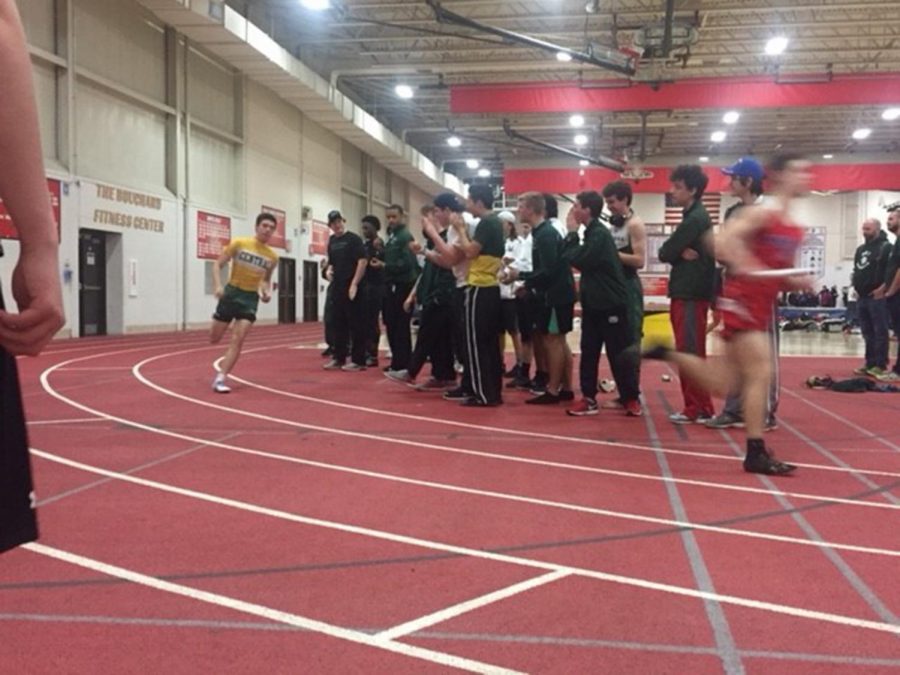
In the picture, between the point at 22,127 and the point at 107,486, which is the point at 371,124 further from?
the point at 22,127

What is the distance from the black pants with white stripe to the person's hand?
5.43 metres

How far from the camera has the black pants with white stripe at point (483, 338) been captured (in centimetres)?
655

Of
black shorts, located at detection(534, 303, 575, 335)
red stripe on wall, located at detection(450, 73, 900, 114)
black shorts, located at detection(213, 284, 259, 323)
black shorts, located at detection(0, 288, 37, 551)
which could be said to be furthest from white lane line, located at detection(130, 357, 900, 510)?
red stripe on wall, located at detection(450, 73, 900, 114)

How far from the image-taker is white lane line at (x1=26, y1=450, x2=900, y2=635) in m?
2.34

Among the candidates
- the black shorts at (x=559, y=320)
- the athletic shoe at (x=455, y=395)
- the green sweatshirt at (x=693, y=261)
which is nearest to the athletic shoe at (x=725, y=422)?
the green sweatshirt at (x=693, y=261)

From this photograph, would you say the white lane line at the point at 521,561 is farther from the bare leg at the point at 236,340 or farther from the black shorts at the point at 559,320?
the black shorts at the point at 559,320

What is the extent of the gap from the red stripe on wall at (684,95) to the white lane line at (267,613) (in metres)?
18.9

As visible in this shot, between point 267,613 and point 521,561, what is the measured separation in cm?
90

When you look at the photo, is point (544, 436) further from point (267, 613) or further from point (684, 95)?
point (684, 95)

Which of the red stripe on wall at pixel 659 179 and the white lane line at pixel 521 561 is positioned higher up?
the red stripe on wall at pixel 659 179

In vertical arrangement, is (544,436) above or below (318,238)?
below

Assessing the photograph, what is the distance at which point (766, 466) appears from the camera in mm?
4203

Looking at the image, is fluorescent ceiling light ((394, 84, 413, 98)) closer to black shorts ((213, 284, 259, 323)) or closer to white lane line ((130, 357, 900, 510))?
black shorts ((213, 284, 259, 323))

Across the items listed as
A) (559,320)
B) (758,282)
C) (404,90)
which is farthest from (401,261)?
(404,90)
